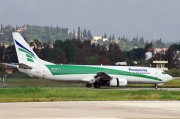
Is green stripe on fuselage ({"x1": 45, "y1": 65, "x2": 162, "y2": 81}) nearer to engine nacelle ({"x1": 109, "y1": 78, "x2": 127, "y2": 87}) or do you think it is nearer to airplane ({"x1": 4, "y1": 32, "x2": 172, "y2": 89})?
airplane ({"x1": 4, "y1": 32, "x2": 172, "y2": 89})

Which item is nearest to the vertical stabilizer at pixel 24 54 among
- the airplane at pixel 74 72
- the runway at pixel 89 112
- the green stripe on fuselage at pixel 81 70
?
the airplane at pixel 74 72

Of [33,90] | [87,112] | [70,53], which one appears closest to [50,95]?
[33,90]

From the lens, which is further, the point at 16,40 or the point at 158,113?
the point at 16,40

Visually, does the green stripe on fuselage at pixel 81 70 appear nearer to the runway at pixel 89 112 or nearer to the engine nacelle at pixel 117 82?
the engine nacelle at pixel 117 82

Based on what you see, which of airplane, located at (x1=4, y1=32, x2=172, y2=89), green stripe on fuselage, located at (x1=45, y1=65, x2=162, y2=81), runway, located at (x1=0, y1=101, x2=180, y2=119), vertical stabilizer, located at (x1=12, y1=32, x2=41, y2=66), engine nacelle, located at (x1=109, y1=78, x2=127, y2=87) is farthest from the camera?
vertical stabilizer, located at (x1=12, y1=32, x2=41, y2=66)

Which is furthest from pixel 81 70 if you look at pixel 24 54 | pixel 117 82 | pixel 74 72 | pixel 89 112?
pixel 89 112

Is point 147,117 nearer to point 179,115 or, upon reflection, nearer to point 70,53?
point 179,115

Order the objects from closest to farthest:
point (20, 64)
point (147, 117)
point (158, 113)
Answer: point (147, 117)
point (158, 113)
point (20, 64)

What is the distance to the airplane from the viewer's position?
5819 centimetres

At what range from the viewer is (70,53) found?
13338 cm

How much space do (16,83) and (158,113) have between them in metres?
35.9

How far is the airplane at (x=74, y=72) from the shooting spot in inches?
2291

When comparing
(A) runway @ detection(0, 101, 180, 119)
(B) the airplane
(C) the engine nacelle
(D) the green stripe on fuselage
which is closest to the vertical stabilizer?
(B) the airplane

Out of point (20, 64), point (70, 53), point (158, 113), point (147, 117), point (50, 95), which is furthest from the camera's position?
point (70, 53)
